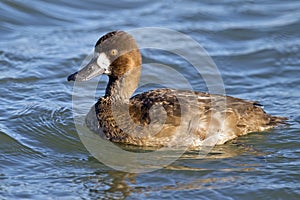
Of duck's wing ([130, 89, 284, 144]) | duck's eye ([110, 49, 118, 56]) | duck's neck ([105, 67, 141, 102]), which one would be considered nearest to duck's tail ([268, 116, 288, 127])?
duck's wing ([130, 89, 284, 144])

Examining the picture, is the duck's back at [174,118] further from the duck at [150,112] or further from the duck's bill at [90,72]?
the duck's bill at [90,72]

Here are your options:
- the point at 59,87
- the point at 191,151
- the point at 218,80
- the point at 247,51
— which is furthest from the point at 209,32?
the point at 191,151

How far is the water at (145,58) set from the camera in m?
7.09

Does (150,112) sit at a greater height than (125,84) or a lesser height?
lesser

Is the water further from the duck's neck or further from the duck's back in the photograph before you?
the duck's neck

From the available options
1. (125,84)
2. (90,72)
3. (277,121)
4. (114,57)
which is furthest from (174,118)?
(277,121)

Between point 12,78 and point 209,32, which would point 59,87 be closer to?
point 12,78

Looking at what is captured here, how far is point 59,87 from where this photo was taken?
984cm

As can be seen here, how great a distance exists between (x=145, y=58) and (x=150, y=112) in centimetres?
322

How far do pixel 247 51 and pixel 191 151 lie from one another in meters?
3.79

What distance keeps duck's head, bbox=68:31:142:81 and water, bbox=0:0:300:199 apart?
0.83m

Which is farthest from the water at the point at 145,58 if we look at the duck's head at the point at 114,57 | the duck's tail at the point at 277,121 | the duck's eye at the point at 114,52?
the duck's eye at the point at 114,52

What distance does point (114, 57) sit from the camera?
8.09 metres

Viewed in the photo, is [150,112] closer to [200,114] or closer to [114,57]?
[200,114]
